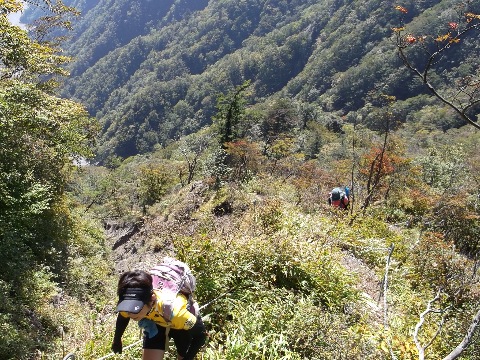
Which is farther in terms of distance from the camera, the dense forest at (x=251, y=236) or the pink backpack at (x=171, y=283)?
the dense forest at (x=251, y=236)

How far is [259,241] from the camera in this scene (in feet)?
20.2

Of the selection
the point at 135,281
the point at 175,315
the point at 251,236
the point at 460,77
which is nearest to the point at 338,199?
the point at 251,236

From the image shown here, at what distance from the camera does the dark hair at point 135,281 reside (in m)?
2.73

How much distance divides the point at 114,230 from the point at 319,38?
12195cm

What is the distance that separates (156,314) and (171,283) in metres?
0.29

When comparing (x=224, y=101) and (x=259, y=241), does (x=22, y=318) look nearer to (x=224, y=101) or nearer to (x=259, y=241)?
(x=259, y=241)

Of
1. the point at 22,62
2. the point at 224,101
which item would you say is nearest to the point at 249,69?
the point at 224,101

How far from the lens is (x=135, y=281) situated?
273 centimetres

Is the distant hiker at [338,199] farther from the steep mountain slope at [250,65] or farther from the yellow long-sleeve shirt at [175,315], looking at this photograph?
the steep mountain slope at [250,65]

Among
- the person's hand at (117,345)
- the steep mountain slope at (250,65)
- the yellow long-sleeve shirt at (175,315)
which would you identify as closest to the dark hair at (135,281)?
the yellow long-sleeve shirt at (175,315)

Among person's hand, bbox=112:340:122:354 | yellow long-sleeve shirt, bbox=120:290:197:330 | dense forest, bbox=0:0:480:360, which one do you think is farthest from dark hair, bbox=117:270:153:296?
dense forest, bbox=0:0:480:360

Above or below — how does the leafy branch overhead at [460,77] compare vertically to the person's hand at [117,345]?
above

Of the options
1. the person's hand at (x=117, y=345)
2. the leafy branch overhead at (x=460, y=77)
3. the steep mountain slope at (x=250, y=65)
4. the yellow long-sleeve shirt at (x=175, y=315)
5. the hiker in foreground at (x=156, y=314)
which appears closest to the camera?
the hiker in foreground at (x=156, y=314)

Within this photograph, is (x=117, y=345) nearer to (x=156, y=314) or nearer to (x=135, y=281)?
(x=156, y=314)
